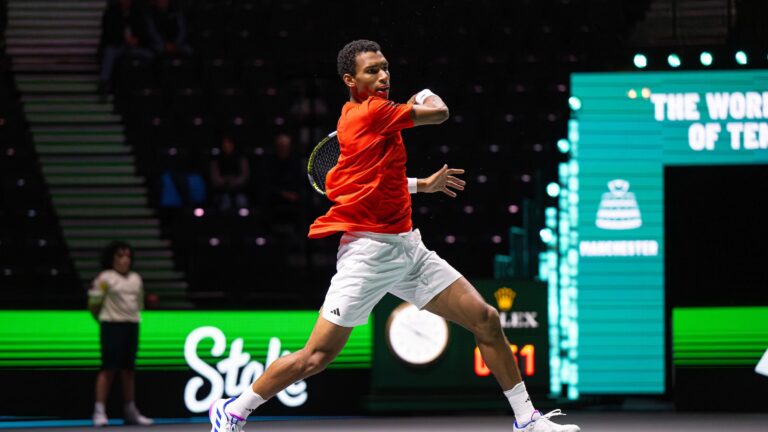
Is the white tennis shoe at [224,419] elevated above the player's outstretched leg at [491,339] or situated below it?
below

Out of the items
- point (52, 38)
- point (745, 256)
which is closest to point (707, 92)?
point (745, 256)

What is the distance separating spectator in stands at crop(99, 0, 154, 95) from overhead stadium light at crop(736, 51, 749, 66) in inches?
267

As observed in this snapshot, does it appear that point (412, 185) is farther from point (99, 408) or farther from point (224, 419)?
point (99, 408)

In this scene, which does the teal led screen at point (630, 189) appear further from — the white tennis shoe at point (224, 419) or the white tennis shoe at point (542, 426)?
the white tennis shoe at point (224, 419)

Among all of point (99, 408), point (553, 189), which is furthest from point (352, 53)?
point (99, 408)

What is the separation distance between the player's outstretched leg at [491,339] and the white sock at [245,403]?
37.2 inches

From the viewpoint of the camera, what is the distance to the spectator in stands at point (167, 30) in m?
14.4

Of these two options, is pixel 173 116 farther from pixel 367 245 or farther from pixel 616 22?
pixel 367 245

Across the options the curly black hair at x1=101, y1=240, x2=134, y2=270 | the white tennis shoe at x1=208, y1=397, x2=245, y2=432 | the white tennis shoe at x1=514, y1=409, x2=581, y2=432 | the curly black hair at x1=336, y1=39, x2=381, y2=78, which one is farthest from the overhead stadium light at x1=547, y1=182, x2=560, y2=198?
the white tennis shoe at x1=208, y1=397, x2=245, y2=432

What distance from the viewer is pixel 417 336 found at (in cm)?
1049

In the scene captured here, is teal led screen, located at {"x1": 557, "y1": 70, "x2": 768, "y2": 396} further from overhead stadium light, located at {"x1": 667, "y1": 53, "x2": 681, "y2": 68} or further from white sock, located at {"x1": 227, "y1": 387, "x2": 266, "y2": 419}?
white sock, located at {"x1": 227, "y1": 387, "x2": 266, "y2": 419}

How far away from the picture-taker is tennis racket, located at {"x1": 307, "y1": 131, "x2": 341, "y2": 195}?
661cm

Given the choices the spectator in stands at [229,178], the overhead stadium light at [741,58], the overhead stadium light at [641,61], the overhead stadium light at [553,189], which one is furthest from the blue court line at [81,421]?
the overhead stadium light at [741,58]

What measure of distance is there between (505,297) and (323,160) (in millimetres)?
4220
